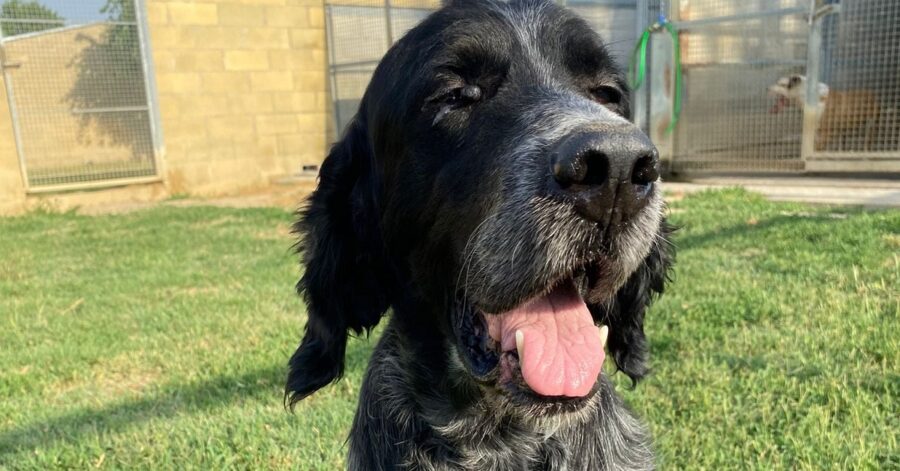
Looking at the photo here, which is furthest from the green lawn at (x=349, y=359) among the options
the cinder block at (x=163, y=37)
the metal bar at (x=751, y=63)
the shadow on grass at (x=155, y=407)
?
the cinder block at (x=163, y=37)

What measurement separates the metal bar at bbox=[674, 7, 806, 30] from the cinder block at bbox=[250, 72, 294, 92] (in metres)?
7.28

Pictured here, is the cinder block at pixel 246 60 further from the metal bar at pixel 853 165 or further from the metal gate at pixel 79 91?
the metal bar at pixel 853 165

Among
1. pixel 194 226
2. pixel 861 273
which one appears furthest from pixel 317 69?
pixel 861 273

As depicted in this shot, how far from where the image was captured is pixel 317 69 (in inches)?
551

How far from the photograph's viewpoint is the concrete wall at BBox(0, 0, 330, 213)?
12250 millimetres

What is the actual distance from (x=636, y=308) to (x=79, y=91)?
11.0 m

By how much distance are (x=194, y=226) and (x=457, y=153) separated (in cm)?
842

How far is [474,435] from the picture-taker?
2350 millimetres

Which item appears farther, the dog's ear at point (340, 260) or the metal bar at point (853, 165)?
the metal bar at point (853, 165)

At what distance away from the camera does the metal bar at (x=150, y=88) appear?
Result: 11.6m

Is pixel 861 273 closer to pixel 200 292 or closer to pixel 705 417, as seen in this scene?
pixel 705 417

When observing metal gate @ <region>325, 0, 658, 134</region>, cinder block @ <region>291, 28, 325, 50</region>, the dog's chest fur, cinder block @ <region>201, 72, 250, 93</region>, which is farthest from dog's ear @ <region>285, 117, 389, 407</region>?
cinder block @ <region>291, 28, 325, 50</region>

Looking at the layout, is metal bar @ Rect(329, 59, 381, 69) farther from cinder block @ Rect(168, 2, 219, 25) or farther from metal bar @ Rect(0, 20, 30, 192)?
metal bar @ Rect(0, 20, 30, 192)

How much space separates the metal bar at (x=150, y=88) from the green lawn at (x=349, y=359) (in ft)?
15.9
